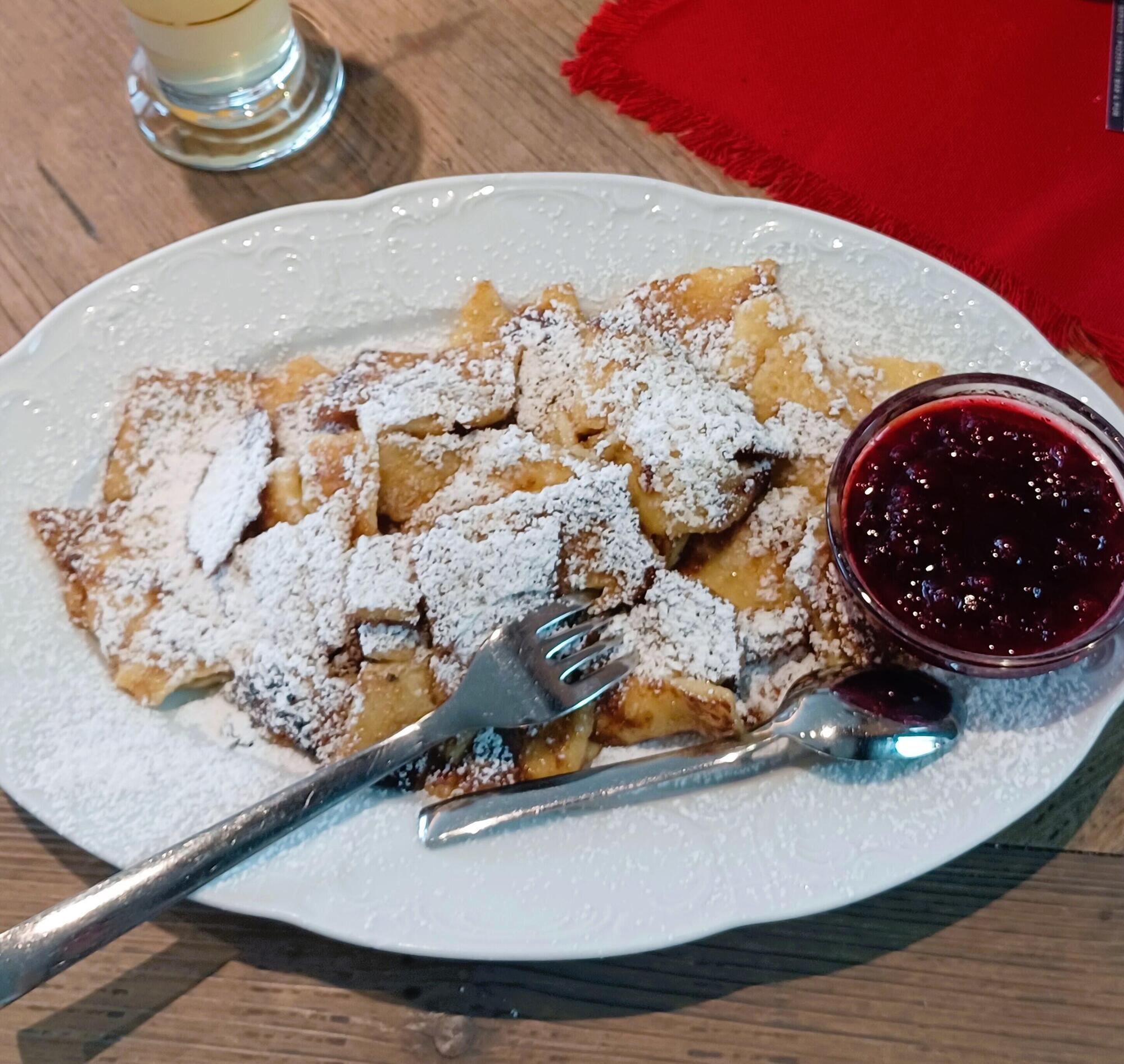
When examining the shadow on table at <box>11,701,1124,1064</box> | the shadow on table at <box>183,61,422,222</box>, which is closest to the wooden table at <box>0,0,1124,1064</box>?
the shadow on table at <box>11,701,1124,1064</box>

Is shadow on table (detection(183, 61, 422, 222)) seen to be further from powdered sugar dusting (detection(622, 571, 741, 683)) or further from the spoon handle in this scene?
the spoon handle

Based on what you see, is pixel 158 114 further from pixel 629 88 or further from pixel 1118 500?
pixel 1118 500

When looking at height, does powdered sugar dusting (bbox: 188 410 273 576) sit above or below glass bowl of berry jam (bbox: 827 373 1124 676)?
above

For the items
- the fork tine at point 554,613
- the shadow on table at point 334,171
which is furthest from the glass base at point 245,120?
the fork tine at point 554,613

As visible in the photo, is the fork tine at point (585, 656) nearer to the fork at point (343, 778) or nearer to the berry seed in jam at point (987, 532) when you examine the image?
the fork at point (343, 778)

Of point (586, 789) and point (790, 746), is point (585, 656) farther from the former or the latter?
point (790, 746)

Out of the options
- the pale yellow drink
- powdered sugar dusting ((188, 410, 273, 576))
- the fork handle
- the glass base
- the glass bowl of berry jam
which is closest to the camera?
the fork handle

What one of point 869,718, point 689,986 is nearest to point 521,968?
point 689,986
